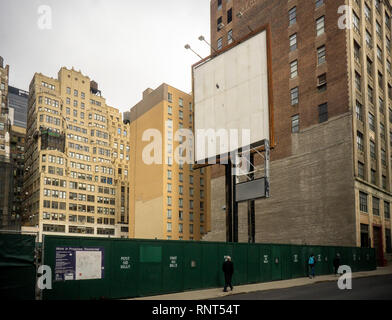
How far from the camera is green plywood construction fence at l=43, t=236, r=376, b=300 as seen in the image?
704 inches

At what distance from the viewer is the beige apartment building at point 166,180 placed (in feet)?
300

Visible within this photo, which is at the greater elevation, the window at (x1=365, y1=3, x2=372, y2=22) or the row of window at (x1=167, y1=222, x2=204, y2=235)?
the window at (x1=365, y1=3, x2=372, y2=22)

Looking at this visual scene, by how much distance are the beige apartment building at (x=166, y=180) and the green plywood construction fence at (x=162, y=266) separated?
6126 centimetres

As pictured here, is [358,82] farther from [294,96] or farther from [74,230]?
[74,230]

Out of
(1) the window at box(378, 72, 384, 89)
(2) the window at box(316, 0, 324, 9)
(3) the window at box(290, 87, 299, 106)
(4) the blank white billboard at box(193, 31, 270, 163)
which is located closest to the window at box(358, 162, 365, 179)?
(3) the window at box(290, 87, 299, 106)

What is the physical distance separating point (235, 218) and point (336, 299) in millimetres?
14985

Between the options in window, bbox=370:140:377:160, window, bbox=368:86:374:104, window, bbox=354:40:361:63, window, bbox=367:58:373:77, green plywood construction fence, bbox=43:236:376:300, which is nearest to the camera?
green plywood construction fence, bbox=43:236:376:300

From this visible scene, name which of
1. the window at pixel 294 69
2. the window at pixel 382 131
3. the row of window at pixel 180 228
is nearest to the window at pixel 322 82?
the window at pixel 294 69

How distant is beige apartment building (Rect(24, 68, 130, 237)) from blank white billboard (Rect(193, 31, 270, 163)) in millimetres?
81945

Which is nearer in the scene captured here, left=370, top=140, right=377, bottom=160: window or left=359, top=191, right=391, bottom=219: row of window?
left=359, top=191, right=391, bottom=219: row of window

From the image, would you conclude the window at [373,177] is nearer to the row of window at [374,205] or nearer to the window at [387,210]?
the row of window at [374,205]

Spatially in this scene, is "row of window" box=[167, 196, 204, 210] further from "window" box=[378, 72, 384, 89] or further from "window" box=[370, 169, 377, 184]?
"window" box=[378, 72, 384, 89]

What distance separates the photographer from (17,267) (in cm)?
1611

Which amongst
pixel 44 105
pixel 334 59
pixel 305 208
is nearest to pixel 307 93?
pixel 334 59
